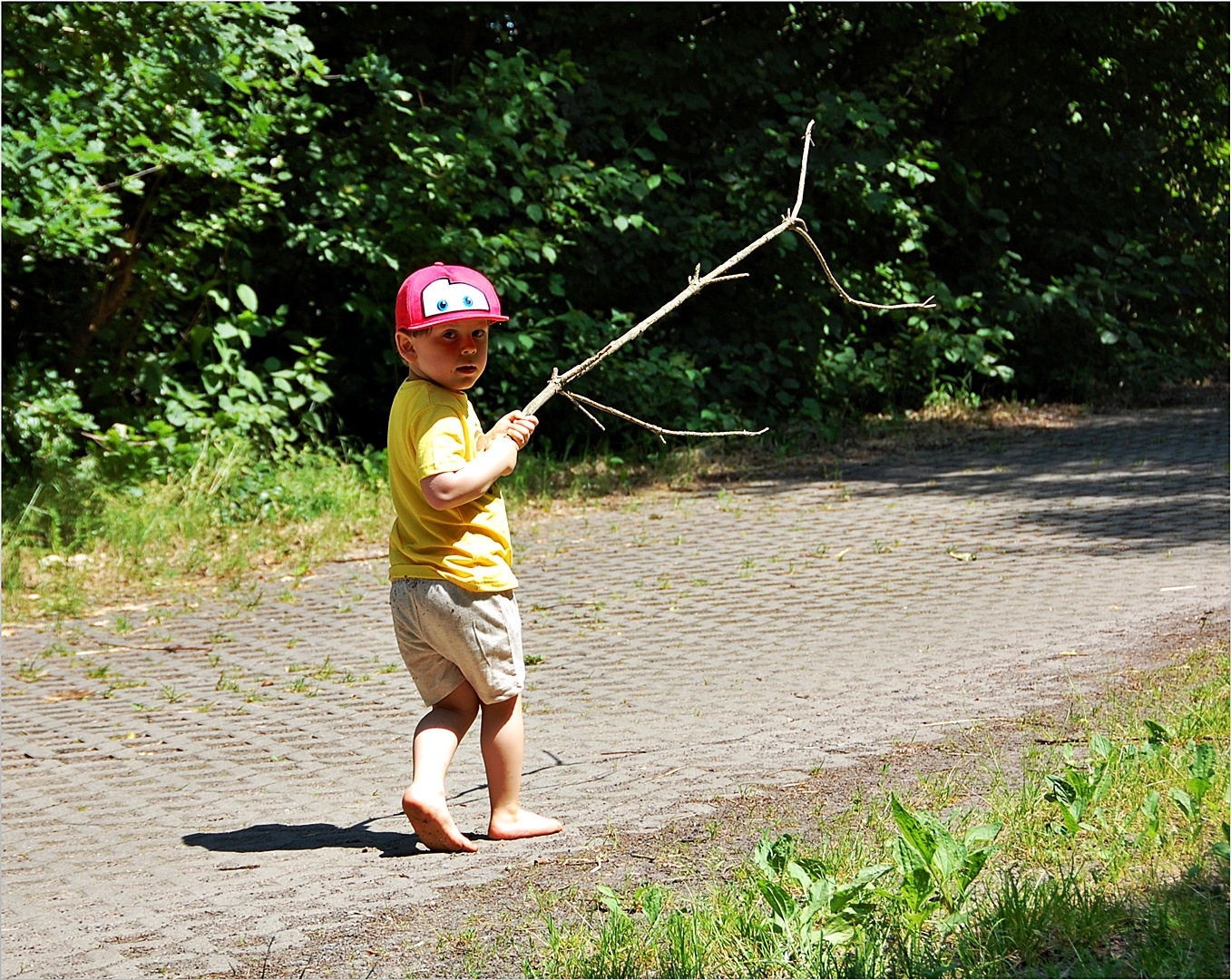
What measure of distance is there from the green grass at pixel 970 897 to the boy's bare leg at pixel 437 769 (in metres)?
0.58

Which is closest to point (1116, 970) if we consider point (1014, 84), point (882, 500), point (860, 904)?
point (860, 904)

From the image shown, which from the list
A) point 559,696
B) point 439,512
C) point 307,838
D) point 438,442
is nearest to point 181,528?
point 559,696

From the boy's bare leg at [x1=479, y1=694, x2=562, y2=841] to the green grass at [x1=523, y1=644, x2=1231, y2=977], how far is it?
614 mm

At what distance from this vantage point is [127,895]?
155 inches

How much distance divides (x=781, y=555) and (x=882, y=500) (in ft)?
6.83

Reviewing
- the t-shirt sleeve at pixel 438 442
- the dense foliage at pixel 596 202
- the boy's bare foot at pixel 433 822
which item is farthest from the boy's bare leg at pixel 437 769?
the dense foliage at pixel 596 202

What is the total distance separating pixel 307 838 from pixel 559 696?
1815mm

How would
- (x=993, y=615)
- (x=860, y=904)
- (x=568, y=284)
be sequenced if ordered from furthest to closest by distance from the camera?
(x=568, y=284) < (x=993, y=615) < (x=860, y=904)

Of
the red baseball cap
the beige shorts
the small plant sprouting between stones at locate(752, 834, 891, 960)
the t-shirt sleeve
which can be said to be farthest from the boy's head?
Answer: the small plant sprouting between stones at locate(752, 834, 891, 960)

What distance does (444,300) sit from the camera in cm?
410

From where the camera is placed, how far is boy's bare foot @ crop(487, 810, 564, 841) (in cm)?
415

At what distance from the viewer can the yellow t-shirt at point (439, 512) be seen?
4.07 metres

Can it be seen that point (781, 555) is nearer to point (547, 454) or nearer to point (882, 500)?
point (882, 500)

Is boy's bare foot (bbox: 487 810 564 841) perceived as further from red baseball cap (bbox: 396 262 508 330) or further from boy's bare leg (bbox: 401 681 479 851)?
red baseball cap (bbox: 396 262 508 330)
